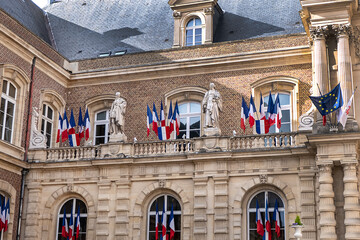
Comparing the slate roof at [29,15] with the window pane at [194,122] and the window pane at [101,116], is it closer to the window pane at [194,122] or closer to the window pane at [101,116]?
the window pane at [101,116]

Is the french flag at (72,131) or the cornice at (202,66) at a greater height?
the cornice at (202,66)

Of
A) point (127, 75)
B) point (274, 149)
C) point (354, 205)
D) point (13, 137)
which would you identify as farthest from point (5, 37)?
point (354, 205)

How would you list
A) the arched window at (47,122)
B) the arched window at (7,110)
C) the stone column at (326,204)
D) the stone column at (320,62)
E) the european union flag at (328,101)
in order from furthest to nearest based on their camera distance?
the arched window at (47,122), the arched window at (7,110), the stone column at (320,62), the european union flag at (328,101), the stone column at (326,204)

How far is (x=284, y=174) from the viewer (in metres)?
21.0

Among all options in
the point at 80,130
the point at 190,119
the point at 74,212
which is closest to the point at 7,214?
the point at 74,212

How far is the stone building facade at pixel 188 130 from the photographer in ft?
67.9

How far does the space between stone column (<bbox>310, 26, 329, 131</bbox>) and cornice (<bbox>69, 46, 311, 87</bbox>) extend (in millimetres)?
2393

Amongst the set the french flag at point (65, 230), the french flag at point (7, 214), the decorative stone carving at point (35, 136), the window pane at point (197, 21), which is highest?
the window pane at point (197, 21)

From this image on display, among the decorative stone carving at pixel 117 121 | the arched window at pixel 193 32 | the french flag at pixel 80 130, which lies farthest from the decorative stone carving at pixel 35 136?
the arched window at pixel 193 32

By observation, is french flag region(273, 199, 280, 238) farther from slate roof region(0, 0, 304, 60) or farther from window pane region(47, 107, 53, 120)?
window pane region(47, 107, 53, 120)

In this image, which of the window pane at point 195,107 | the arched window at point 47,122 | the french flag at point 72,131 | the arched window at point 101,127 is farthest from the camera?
the arched window at point 101,127

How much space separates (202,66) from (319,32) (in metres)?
5.59

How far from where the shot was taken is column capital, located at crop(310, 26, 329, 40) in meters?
21.4

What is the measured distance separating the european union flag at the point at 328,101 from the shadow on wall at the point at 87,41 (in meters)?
10.1
